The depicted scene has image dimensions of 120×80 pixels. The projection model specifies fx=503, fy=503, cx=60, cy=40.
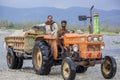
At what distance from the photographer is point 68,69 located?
14.0 meters

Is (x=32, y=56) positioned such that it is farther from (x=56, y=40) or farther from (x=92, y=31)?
(x=92, y=31)

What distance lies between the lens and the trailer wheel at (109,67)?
14.4 metres

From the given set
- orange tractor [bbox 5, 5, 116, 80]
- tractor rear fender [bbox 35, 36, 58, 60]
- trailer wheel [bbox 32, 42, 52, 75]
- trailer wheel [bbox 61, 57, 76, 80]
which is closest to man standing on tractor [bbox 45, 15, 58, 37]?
orange tractor [bbox 5, 5, 116, 80]

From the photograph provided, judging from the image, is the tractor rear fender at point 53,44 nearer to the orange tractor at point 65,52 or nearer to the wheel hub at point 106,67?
A: the orange tractor at point 65,52

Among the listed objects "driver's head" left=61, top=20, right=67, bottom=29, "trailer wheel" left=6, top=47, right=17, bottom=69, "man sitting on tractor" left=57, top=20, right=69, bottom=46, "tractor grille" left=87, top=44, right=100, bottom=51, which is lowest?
"trailer wheel" left=6, top=47, right=17, bottom=69

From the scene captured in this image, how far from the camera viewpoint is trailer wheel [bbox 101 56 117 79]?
566 inches

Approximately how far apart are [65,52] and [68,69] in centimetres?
128

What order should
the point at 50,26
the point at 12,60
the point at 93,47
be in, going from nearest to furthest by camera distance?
the point at 93,47 < the point at 50,26 < the point at 12,60

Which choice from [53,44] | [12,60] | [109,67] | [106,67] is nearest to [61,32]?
[53,44]

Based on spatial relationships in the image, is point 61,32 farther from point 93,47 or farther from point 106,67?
point 106,67

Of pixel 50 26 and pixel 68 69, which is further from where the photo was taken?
pixel 50 26

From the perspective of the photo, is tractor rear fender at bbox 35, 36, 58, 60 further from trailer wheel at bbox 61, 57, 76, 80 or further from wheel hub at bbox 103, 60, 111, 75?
wheel hub at bbox 103, 60, 111, 75

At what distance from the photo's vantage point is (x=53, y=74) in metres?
16.2

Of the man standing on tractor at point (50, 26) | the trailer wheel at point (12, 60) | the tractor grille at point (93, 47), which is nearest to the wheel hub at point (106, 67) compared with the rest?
the tractor grille at point (93, 47)
